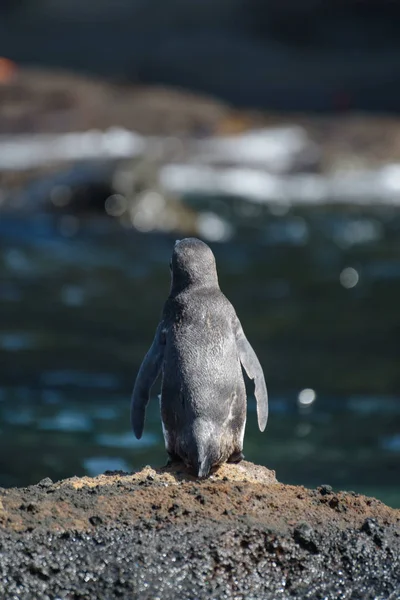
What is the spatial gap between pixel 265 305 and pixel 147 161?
621 cm

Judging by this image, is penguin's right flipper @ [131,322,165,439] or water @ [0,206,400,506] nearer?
penguin's right flipper @ [131,322,165,439]

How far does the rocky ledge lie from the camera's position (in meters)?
4.37

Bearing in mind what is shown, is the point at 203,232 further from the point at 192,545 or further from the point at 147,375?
the point at 192,545

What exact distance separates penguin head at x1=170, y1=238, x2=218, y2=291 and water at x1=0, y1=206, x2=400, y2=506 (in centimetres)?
Result: 294

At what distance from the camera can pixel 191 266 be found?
585 centimetres

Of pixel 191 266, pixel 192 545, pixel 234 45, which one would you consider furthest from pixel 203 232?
pixel 234 45

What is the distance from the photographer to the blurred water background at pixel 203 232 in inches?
386

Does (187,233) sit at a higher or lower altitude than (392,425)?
higher

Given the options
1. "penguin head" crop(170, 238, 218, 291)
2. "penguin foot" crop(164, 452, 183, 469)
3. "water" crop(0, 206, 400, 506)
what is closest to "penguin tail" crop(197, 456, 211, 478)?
"penguin foot" crop(164, 452, 183, 469)

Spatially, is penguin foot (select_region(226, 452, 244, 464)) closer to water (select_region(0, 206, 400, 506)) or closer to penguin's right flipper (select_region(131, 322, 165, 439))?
penguin's right flipper (select_region(131, 322, 165, 439))

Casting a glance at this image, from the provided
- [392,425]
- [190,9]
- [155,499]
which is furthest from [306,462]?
[190,9]

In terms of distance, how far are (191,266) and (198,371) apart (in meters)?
0.61

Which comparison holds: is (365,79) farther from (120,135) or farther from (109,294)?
(109,294)

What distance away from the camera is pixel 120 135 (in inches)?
999
